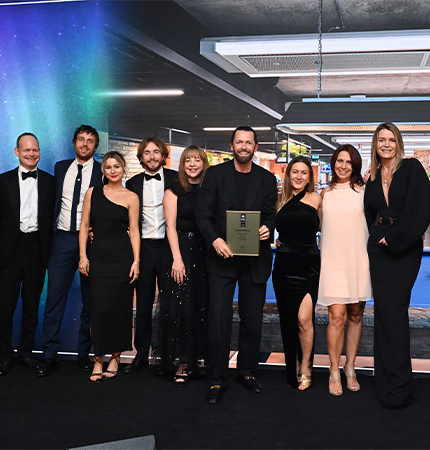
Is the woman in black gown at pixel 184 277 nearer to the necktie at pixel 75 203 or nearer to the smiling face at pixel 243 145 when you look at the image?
the smiling face at pixel 243 145

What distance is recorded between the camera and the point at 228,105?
4.46 metres

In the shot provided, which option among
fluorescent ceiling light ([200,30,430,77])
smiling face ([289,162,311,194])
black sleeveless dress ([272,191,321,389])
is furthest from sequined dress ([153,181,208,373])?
fluorescent ceiling light ([200,30,430,77])

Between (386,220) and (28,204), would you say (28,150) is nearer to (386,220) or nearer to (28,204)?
(28,204)

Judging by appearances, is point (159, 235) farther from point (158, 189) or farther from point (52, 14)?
point (52, 14)

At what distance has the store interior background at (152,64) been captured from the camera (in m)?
4.18

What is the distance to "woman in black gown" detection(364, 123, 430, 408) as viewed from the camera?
3076 mm

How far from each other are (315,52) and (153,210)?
1.75 meters

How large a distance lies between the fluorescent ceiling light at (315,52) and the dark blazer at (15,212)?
1644 millimetres

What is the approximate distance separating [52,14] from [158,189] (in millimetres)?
1777

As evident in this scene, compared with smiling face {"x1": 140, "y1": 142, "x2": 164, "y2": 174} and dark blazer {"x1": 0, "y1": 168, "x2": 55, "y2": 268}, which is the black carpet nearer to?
dark blazer {"x1": 0, "y1": 168, "x2": 55, "y2": 268}

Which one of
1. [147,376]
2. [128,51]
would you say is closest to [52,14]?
[128,51]

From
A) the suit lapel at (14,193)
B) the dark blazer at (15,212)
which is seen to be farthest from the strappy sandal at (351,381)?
the suit lapel at (14,193)

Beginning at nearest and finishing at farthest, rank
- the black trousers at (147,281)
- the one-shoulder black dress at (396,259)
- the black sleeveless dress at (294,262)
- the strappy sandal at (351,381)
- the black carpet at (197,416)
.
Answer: the black carpet at (197,416)
the one-shoulder black dress at (396,259)
the black sleeveless dress at (294,262)
the strappy sandal at (351,381)
the black trousers at (147,281)

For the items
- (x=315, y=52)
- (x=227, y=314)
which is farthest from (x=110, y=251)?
(x=315, y=52)
